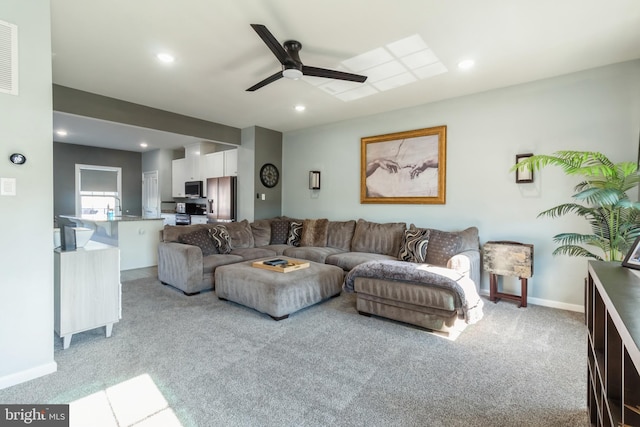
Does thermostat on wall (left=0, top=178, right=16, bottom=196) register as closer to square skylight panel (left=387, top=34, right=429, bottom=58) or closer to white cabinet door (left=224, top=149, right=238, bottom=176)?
square skylight panel (left=387, top=34, right=429, bottom=58)

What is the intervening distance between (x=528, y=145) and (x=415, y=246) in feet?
5.89

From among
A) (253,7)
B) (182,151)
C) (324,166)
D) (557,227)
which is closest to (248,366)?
(253,7)

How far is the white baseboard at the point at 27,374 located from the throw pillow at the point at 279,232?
351 centimetres

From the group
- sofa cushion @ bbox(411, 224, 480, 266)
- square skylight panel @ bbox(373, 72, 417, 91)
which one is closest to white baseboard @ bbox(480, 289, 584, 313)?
sofa cushion @ bbox(411, 224, 480, 266)

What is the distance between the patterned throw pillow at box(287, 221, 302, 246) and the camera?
5.33 meters

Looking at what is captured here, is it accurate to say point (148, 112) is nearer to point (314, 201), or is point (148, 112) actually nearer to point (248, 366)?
point (314, 201)

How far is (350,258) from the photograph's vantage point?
4195 mm

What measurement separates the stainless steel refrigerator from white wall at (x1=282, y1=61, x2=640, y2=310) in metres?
2.92

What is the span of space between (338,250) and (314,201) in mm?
1332

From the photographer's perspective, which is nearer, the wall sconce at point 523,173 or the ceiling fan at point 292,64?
the ceiling fan at point 292,64

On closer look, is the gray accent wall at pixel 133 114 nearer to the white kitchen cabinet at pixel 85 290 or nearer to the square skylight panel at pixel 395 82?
the white kitchen cabinet at pixel 85 290

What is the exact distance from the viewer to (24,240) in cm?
199

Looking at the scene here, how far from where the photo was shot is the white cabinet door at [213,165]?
6371 mm

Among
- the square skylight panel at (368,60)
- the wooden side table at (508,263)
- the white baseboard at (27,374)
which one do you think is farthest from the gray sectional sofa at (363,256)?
the square skylight panel at (368,60)
